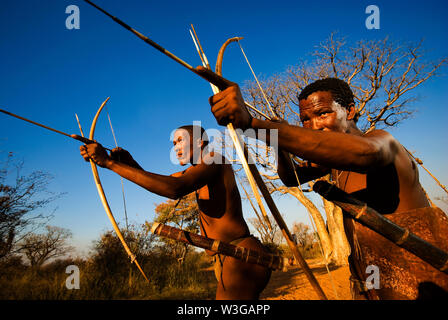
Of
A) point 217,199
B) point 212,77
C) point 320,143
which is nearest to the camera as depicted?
point 320,143

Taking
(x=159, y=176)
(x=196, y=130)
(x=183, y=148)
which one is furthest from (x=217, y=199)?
(x=196, y=130)

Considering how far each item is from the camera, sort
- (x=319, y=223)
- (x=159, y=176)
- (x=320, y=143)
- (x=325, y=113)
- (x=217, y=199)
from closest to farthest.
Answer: (x=320, y=143) < (x=325, y=113) < (x=159, y=176) < (x=217, y=199) < (x=319, y=223)

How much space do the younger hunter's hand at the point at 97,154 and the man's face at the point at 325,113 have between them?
5.59 ft

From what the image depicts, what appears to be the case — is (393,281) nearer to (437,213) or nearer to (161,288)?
(437,213)

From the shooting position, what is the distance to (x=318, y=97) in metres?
1.52

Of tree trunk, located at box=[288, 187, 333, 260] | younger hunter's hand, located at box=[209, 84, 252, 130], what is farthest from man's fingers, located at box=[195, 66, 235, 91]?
tree trunk, located at box=[288, 187, 333, 260]

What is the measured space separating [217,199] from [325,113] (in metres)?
1.22

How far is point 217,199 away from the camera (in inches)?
81.8

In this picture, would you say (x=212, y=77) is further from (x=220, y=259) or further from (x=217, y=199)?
(x=220, y=259)

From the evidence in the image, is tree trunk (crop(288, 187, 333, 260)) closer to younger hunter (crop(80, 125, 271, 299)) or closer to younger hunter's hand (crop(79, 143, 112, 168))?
younger hunter (crop(80, 125, 271, 299))

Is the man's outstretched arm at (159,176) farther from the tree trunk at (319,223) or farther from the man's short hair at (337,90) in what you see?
the tree trunk at (319,223)

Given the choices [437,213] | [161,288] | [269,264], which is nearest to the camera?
[437,213]
